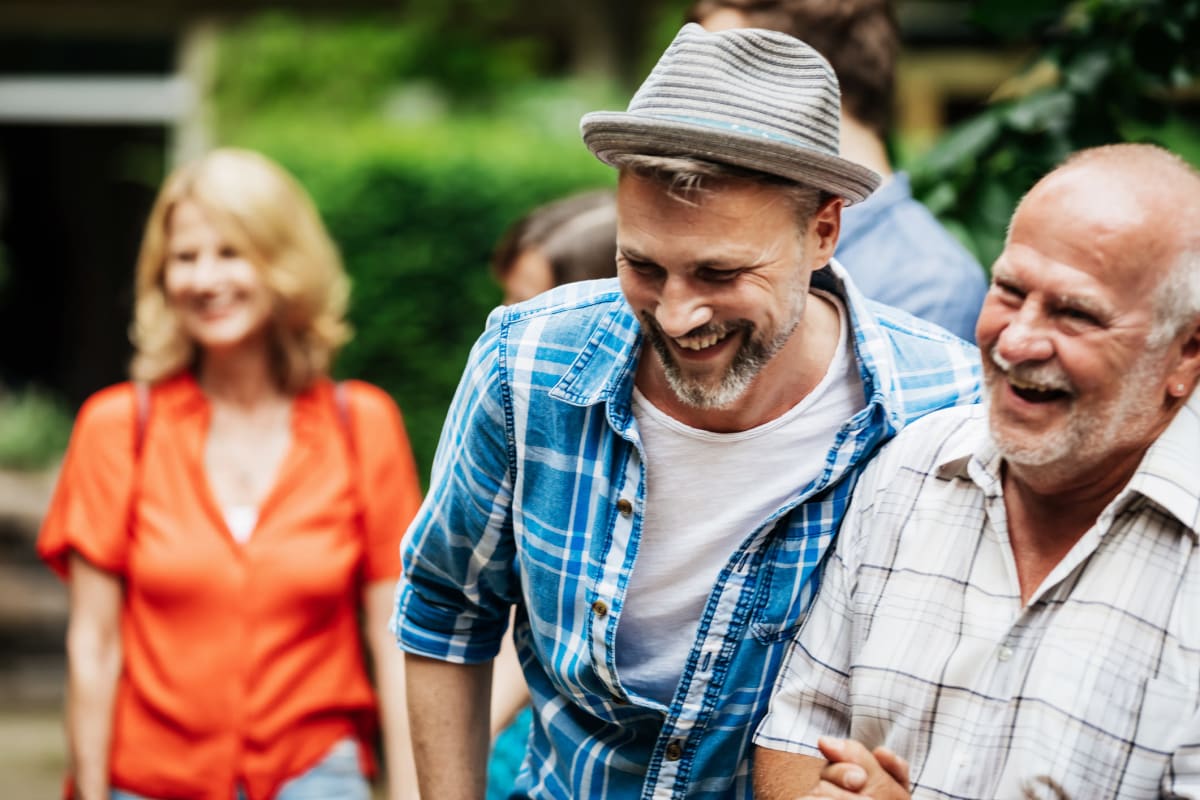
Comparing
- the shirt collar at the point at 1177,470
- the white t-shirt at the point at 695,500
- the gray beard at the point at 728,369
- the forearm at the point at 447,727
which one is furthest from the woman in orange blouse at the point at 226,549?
the shirt collar at the point at 1177,470

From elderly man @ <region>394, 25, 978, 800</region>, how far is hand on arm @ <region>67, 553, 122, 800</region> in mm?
1396

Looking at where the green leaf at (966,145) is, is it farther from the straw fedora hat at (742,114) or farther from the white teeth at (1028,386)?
the white teeth at (1028,386)

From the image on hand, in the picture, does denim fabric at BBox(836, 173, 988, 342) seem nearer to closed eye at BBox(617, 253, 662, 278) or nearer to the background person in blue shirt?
the background person in blue shirt

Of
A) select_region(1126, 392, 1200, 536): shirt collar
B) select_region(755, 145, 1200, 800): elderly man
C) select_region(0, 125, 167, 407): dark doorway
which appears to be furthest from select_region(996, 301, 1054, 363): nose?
select_region(0, 125, 167, 407): dark doorway

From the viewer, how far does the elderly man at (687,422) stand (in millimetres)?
2318

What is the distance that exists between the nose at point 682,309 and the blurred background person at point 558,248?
126 centimetres

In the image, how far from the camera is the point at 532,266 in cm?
373

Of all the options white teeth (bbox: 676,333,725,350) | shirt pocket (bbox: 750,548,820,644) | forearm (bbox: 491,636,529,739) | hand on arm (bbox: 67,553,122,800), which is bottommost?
hand on arm (bbox: 67,553,122,800)

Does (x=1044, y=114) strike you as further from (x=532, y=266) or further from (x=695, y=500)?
(x=695, y=500)

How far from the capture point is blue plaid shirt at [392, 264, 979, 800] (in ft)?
8.13

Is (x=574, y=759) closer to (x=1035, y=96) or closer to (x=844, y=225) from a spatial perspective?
(x=844, y=225)

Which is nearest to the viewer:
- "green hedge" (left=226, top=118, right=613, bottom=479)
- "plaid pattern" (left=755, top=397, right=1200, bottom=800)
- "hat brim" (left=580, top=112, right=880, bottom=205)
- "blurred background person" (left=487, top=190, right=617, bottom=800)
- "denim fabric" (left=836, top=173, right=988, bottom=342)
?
"plaid pattern" (left=755, top=397, right=1200, bottom=800)

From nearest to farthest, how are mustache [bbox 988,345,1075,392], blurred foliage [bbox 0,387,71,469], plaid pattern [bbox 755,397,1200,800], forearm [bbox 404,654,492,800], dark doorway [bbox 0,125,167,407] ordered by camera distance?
plaid pattern [bbox 755,397,1200,800]
mustache [bbox 988,345,1075,392]
forearm [bbox 404,654,492,800]
blurred foliage [bbox 0,387,71,469]
dark doorway [bbox 0,125,167,407]

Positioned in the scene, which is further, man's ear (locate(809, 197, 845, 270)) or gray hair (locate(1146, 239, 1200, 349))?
man's ear (locate(809, 197, 845, 270))
